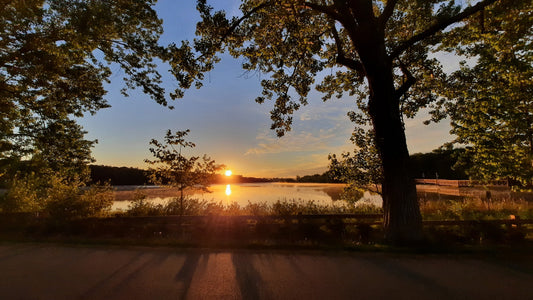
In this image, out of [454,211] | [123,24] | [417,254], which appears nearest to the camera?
[417,254]

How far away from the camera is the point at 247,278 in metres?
4.63

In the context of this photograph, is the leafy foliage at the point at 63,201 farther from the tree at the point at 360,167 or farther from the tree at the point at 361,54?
the tree at the point at 360,167

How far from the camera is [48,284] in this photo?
→ 4.50 metres

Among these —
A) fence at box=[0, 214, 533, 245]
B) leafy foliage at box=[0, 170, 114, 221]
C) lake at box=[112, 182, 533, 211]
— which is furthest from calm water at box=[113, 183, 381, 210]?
leafy foliage at box=[0, 170, 114, 221]

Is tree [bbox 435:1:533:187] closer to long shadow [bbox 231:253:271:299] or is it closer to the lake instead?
the lake

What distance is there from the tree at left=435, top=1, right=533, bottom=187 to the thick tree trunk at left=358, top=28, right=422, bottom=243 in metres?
5.46

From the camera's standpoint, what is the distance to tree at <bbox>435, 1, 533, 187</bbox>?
34.1 feet

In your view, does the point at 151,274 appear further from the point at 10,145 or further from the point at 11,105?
the point at 10,145

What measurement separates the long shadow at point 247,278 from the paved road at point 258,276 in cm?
2

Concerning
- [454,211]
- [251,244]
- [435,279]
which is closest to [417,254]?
[435,279]

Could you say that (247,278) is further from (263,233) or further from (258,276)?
(263,233)

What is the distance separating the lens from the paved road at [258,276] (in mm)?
3992

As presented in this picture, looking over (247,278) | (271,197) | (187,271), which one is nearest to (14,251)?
(187,271)

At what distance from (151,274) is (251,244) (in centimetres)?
300
